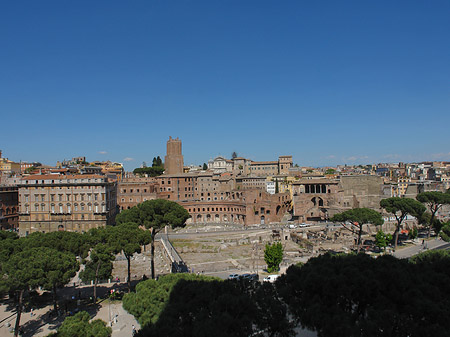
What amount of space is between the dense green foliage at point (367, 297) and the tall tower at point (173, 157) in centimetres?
8453

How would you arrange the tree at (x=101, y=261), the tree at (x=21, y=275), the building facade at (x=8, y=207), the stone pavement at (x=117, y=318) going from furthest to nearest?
the building facade at (x=8, y=207), the tree at (x=101, y=261), the stone pavement at (x=117, y=318), the tree at (x=21, y=275)

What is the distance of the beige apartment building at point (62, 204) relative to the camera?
53250mm

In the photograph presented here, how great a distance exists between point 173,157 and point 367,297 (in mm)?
88206

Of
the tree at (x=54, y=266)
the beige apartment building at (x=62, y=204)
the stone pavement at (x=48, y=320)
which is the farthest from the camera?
the beige apartment building at (x=62, y=204)

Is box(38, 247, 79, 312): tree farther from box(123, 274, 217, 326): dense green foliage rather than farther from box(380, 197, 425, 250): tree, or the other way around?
box(380, 197, 425, 250): tree

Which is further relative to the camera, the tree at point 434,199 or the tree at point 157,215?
the tree at point 434,199

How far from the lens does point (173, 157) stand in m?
99.3

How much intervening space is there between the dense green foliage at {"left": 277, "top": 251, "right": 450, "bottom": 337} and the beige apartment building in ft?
143

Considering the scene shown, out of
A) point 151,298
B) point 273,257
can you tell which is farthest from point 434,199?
point 151,298

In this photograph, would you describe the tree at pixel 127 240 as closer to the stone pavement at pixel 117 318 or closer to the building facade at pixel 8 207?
the stone pavement at pixel 117 318

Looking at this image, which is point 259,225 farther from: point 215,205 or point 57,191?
point 57,191

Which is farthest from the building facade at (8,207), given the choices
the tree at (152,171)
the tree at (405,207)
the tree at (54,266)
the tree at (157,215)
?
the tree at (405,207)

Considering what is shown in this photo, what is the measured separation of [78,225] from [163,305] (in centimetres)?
4244

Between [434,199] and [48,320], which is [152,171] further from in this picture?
[48,320]
